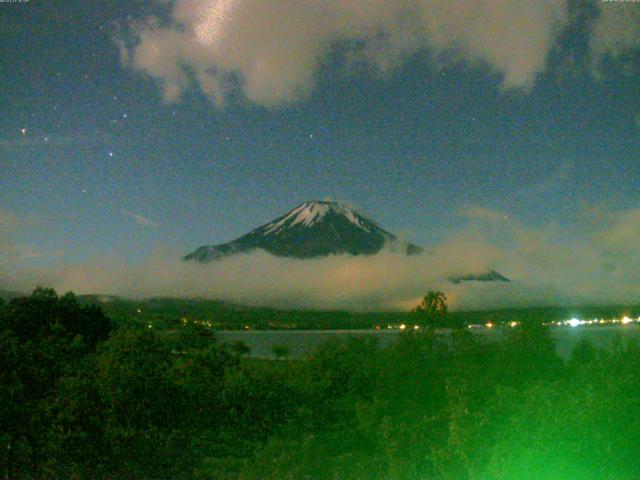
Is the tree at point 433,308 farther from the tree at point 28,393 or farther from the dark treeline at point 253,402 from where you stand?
the tree at point 28,393

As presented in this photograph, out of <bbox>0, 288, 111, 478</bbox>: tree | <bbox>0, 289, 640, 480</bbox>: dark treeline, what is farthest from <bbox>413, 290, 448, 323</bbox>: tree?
<bbox>0, 288, 111, 478</bbox>: tree

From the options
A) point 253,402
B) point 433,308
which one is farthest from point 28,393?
point 433,308

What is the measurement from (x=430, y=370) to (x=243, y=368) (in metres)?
4.58

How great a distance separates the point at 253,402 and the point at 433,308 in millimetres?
4210

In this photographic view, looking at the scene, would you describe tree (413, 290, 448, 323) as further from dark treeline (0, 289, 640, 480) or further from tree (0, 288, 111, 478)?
tree (0, 288, 111, 478)

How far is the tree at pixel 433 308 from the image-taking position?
14.2 metres

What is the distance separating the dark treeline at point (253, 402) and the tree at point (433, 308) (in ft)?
3.07

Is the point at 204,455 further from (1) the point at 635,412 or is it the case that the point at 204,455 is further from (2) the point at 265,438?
(1) the point at 635,412

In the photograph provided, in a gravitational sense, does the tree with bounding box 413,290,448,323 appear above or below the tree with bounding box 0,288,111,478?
above

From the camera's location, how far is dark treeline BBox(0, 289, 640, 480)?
30.5 feet

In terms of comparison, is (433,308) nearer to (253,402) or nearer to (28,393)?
(253,402)

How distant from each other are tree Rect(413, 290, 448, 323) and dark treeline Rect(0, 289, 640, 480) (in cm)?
94

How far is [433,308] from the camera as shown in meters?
14.5

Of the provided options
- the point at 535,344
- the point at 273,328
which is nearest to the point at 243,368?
Answer: the point at 535,344
